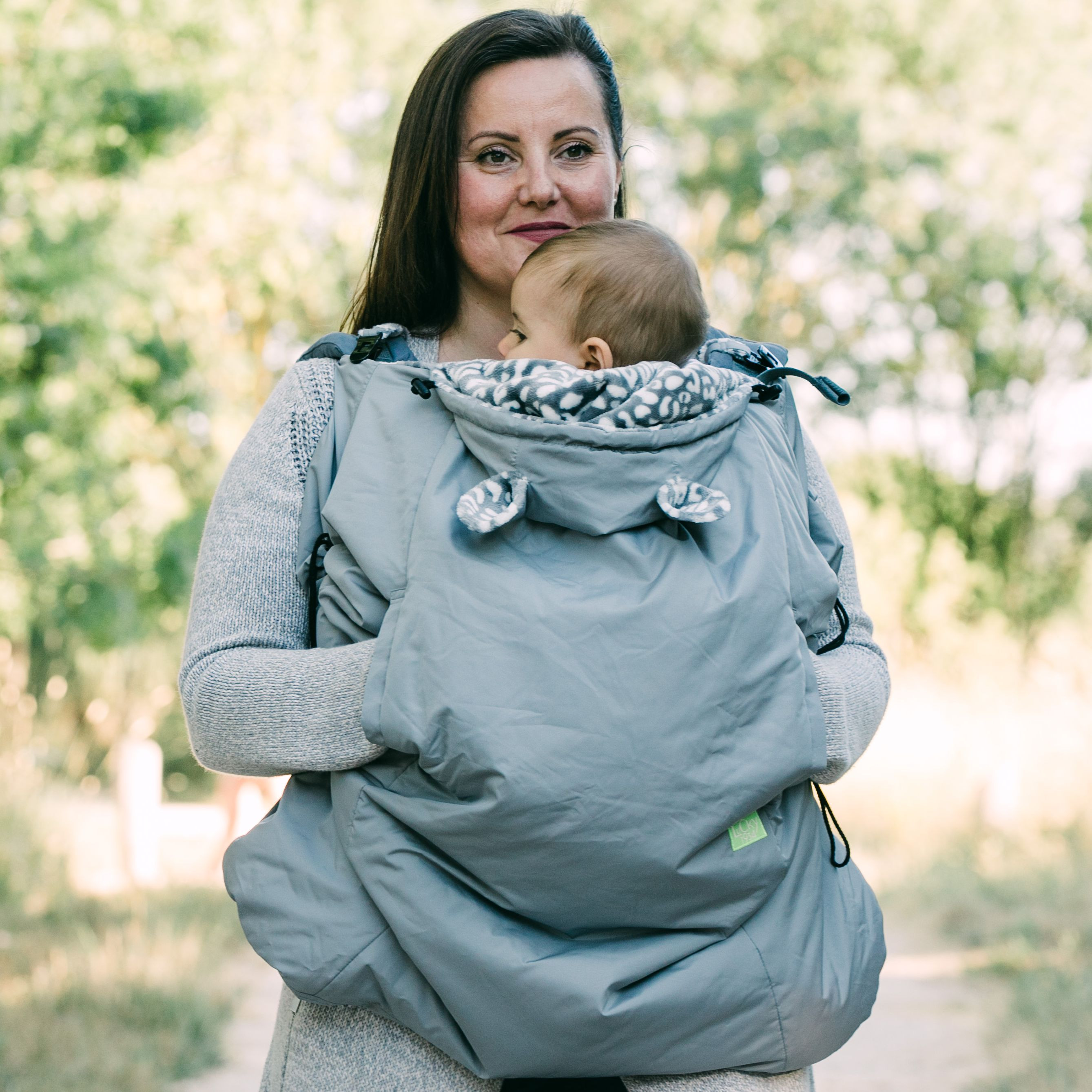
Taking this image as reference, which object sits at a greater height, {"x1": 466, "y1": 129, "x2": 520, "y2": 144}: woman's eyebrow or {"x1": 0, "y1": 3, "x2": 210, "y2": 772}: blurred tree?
{"x1": 466, "y1": 129, "x2": 520, "y2": 144}: woman's eyebrow

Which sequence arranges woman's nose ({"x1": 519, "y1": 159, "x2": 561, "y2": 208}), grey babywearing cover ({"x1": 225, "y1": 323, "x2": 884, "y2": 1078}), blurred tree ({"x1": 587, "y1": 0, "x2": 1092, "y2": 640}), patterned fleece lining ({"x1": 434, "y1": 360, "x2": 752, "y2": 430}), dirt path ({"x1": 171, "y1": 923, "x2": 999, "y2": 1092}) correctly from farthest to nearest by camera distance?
blurred tree ({"x1": 587, "y1": 0, "x2": 1092, "y2": 640}) → dirt path ({"x1": 171, "y1": 923, "x2": 999, "y2": 1092}) → woman's nose ({"x1": 519, "y1": 159, "x2": 561, "y2": 208}) → patterned fleece lining ({"x1": 434, "y1": 360, "x2": 752, "y2": 430}) → grey babywearing cover ({"x1": 225, "y1": 323, "x2": 884, "y2": 1078})

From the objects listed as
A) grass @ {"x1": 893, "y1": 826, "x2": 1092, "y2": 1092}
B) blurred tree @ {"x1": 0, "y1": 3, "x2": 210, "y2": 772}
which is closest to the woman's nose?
blurred tree @ {"x1": 0, "y1": 3, "x2": 210, "y2": 772}

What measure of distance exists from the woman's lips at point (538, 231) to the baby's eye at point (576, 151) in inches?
4.0

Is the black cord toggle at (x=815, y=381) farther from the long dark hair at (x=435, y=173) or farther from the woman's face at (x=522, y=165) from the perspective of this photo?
the long dark hair at (x=435, y=173)

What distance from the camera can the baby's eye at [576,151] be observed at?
1.76 metres

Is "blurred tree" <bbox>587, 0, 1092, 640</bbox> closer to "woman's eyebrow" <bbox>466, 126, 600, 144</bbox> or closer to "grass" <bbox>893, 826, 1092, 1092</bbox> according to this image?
"grass" <bbox>893, 826, 1092, 1092</bbox>

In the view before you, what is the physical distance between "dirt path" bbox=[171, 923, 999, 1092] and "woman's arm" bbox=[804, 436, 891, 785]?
11.1ft

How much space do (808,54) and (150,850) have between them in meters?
10.8

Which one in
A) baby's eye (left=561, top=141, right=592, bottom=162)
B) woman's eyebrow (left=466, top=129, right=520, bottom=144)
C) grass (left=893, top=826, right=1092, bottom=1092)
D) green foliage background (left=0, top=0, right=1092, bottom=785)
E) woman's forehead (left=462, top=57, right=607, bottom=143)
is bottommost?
grass (left=893, top=826, right=1092, bottom=1092)

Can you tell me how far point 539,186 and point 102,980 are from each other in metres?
4.10

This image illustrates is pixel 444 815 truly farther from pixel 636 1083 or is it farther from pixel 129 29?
pixel 129 29

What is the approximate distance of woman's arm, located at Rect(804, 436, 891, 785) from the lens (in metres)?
1.41

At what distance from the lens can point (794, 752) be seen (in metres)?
1.22

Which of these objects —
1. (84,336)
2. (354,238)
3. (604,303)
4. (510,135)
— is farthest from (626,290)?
(354,238)
